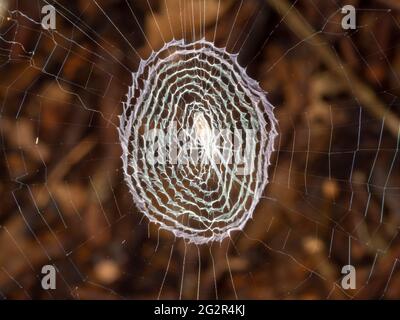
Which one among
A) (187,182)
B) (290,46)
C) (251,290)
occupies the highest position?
(290,46)

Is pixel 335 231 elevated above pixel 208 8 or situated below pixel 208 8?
below

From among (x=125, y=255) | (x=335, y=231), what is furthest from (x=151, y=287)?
(x=335, y=231)
